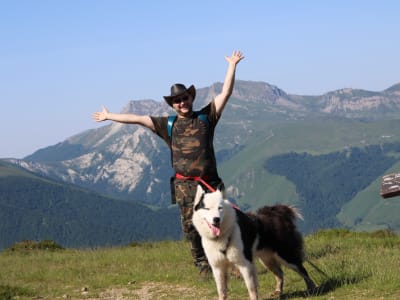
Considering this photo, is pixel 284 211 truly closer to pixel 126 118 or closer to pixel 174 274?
pixel 126 118

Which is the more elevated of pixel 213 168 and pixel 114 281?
pixel 213 168

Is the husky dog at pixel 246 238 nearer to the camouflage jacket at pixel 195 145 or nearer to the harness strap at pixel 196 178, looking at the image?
the harness strap at pixel 196 178

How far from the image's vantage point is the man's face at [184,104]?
31.1 feet

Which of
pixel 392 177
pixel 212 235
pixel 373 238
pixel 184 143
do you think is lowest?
pixel 373 238

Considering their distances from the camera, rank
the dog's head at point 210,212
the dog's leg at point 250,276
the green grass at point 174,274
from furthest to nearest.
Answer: the green grass at point 174,274
the dog's leg at point 250,276
the dog's head at point 210,212

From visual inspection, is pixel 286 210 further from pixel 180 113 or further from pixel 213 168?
pixel 180 113

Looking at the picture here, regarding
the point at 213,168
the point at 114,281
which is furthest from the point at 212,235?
the point at 114,281

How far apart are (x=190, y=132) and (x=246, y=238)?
1934mm

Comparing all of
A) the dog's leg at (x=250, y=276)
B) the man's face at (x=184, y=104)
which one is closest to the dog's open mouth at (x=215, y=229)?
the dog's leg at (x=250, y=276)

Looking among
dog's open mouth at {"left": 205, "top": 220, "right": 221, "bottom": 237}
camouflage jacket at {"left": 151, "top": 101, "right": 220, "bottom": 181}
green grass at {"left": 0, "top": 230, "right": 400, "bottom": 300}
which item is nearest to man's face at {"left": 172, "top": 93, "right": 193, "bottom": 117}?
camouflage jacket at {"left": 151, "top": 101, "right": 220, "bottom": 181}

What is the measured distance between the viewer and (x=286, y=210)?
9.64 metres

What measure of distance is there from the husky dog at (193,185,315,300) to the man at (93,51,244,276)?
0.94 m

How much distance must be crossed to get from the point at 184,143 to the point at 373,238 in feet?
29.3

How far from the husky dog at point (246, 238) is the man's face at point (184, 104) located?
5.49ft
